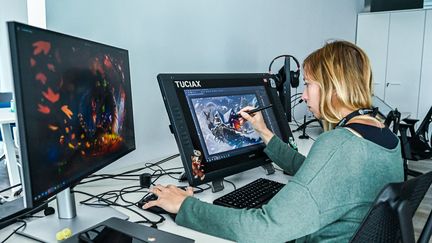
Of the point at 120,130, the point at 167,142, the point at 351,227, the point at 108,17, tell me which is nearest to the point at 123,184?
the point at 120,130

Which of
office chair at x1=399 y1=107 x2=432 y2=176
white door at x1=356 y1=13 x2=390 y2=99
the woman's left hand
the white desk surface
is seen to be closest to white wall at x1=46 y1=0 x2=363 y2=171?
the white desk surface

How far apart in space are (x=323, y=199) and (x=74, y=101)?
62 cm

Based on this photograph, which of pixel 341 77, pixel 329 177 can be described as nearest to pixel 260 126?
pixel 341 77

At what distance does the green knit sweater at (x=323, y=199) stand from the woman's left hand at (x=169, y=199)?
0.09m

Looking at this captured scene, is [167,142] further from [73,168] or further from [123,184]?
[73,168]

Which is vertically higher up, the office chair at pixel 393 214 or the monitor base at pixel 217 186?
the office chair at pixel 393 214

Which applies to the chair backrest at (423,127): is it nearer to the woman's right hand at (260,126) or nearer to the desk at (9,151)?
the woman's right hand at (260,126)

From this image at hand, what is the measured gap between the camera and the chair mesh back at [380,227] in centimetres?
67

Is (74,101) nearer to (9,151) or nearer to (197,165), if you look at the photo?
(197,165)

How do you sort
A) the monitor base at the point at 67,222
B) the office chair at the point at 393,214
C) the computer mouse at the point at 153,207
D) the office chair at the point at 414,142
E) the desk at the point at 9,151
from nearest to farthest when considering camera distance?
the office chair at the point at 393,214, the monitor base at the point at 67,222, the computer mouse at the point at 153,207, the desk at the point at 9,151, the office chair at the point at 414,142

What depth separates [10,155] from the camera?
4.38ft

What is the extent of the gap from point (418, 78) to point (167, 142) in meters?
3.99

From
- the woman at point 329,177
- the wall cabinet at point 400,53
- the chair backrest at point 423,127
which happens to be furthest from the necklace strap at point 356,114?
the wall cabinet at point 400,53

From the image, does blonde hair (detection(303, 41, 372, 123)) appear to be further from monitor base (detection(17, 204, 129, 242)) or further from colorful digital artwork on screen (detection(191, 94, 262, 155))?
monitor base (detection(17, 204, 129, 242))
